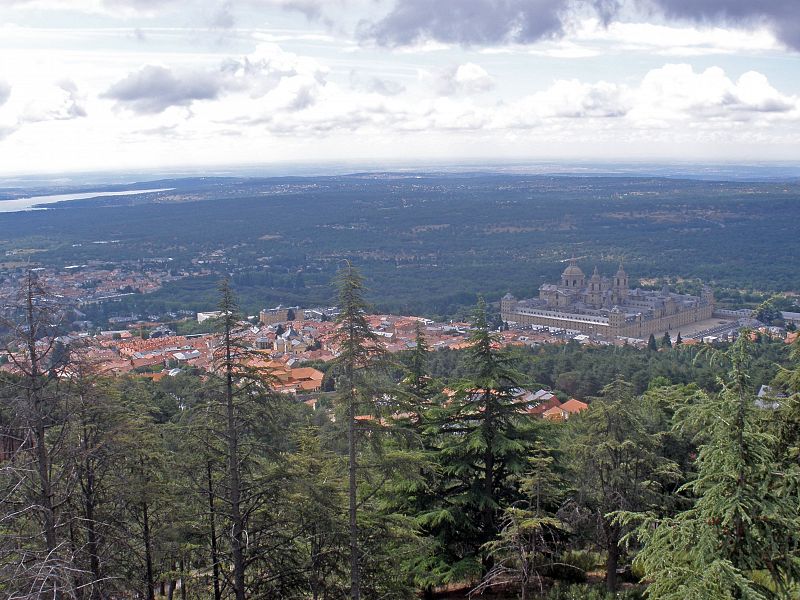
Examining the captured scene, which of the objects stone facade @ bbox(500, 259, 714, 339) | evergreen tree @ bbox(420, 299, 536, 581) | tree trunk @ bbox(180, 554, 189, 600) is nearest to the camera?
tree trunk @ bbox(180, 554, 189, 600)

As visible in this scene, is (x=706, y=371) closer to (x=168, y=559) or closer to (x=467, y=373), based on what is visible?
(x=467, y=373)

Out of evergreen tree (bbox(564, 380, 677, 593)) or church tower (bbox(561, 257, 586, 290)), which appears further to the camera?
church tower (bbox(561, 257, 586, 290))

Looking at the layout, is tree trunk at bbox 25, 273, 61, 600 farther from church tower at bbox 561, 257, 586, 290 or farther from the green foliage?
church tower at bbox 561, 257, 586, 290

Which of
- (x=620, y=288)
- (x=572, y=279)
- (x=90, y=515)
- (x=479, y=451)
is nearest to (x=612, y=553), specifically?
(x=479, y=451)

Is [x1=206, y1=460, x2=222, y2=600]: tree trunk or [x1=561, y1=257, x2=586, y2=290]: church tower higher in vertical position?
[x1=206, y1=460, x2=222, y2=600]: tree trunk

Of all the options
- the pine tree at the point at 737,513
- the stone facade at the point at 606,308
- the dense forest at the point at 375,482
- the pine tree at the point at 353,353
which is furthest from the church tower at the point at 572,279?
the pine tree at the point at 737,513

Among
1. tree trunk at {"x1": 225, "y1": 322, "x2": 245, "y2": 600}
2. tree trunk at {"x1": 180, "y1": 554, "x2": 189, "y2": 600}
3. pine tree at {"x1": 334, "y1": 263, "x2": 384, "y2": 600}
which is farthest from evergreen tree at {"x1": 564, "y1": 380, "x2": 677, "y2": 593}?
tree trunk at {"x1": 180, "y1": 554, "x2": 189, "y2": 600}

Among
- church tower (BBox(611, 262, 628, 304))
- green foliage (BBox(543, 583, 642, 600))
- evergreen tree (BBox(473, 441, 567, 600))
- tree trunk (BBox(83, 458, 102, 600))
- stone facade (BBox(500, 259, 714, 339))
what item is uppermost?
tree trunk (BBox(83, 458, 102, 600))
